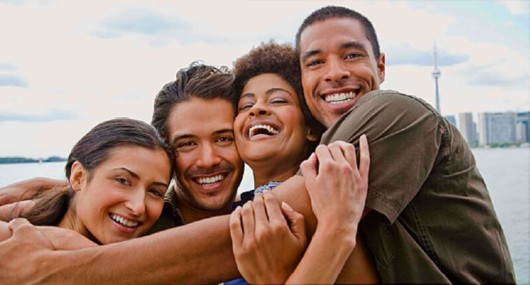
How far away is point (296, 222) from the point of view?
7.20 feet

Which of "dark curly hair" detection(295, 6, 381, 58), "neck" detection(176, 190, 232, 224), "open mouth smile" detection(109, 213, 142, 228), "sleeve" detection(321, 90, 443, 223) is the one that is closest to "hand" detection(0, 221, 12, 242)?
"open mouth smile" detection(109, 213, 142, 228)

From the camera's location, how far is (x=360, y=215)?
2074mm

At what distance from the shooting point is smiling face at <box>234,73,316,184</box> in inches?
156

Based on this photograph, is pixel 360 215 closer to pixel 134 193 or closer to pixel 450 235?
pixel 450 235

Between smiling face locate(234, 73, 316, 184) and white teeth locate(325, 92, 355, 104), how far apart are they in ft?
1.66

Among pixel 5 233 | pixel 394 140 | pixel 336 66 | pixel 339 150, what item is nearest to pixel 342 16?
pixel 336 66

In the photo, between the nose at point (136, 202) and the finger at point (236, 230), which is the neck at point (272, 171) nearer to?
the nose at point (136, 202)

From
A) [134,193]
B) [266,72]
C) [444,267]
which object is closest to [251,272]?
[444,267]

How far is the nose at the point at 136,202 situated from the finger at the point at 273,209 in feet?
4.69

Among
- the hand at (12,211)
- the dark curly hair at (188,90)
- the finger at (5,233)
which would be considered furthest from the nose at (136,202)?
the hand at (12,211)

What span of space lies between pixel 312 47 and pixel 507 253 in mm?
1787

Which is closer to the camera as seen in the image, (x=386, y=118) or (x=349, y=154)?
(x=349, y=154)

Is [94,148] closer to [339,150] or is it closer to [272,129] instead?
[272,129]

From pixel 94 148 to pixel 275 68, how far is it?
151cm
